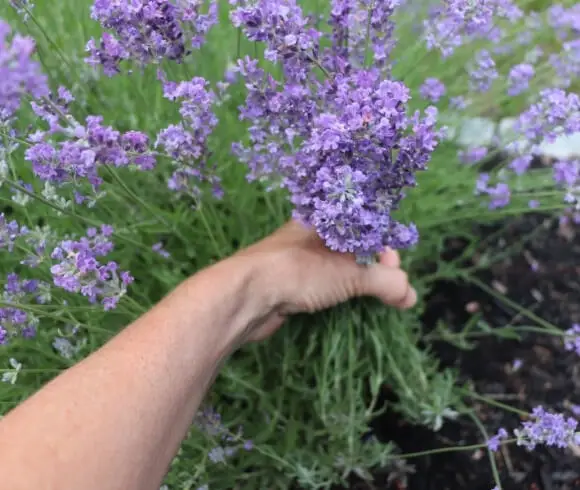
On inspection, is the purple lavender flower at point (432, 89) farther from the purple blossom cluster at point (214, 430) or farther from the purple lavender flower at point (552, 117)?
the purple blossom cluster at point (214, 430)

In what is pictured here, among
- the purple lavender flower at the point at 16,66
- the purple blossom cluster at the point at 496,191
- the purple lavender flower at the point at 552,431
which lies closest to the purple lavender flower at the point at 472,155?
the purple blossom cluster at the point at 496,191

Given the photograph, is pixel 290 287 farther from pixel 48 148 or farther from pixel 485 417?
pixel 485 417

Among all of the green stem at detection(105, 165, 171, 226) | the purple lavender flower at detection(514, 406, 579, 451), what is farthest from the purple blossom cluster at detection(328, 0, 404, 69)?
the purple lavender flower at detection(514, 406, 579, 451)

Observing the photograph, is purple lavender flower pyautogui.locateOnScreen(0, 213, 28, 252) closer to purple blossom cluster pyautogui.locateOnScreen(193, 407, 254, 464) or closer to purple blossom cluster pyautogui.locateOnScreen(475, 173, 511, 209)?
purple blossom cluster pyautogui.locateOnScreen(193, 407, 254, 464)

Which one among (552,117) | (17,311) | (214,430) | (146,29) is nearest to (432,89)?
(552,117)

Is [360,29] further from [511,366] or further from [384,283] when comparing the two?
[511,366]

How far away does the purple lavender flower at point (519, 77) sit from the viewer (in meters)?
1.89

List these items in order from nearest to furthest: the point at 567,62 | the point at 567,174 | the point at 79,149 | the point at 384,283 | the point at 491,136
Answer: the point at 79,149, the point at 384,283, the point at 567,174, the point at 567,62, the point at 491,136

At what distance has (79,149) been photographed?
107 centimetres

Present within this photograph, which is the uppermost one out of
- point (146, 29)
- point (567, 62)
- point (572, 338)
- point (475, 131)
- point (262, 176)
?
point (146, 29)

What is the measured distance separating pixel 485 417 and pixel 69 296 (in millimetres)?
1319

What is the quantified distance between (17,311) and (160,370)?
0.39 metres

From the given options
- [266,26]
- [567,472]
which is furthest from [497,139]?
[266,26]

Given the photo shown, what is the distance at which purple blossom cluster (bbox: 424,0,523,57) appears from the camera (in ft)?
4.46
